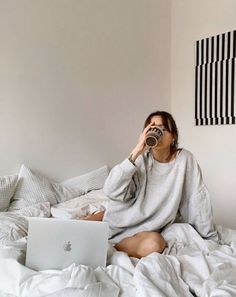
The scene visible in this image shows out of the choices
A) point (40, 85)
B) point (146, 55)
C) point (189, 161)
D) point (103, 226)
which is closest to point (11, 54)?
point (40, 85)

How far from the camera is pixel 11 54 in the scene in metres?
2.36

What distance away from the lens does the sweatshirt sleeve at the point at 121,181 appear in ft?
4.98

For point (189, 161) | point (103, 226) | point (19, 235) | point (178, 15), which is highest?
point (178, 15)

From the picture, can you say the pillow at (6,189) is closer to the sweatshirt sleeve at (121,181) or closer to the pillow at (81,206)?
the pillow at (81,206)

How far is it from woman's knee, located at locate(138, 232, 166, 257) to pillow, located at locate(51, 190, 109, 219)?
66 cm

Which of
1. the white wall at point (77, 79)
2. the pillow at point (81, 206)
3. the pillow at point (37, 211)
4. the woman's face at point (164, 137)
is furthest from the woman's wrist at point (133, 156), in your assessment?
the white wall at point (77, 79)

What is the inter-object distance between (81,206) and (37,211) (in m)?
0.28

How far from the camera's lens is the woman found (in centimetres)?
159

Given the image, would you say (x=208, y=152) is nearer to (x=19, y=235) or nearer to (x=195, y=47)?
(x=195, y=47)

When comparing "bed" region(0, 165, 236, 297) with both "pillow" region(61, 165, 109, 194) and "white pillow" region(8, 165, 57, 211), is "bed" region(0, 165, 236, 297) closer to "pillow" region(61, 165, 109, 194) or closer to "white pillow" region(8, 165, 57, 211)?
"white pillow" region(8, 165, 57, 211)

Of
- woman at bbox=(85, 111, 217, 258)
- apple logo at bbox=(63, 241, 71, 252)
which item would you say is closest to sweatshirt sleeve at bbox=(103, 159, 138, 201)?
woman at bbox=(85, 111, 217, 258)

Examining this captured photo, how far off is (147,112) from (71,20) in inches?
41.7

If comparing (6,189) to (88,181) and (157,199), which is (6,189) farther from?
(157,199)

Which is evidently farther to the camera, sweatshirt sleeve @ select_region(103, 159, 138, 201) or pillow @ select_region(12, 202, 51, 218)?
pillow @ select_region(12, 202, 51, 218)
